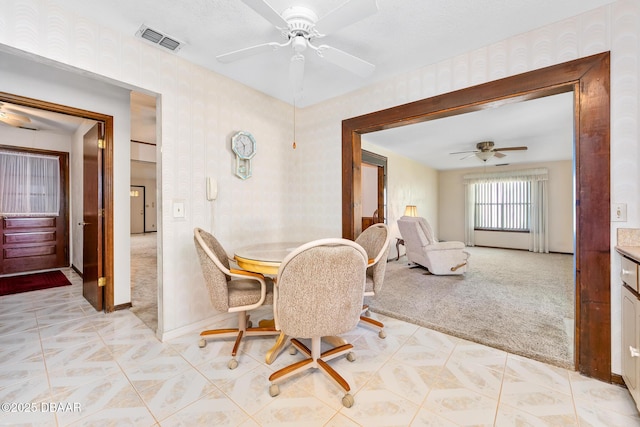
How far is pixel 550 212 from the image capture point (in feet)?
22.3

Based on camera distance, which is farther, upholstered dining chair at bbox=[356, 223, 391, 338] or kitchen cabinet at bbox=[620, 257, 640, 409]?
upholstered dining chair at bbox=[356, 223, 391, 338]

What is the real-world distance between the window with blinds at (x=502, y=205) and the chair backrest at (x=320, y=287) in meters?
7.82

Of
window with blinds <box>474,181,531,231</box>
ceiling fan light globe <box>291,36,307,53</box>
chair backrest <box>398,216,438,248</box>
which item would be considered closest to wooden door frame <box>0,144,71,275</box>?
ceiling fan light globe <box>291,36,307,53</box>

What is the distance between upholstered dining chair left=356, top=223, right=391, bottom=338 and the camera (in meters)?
2.17

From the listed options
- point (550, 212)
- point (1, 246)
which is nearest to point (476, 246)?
point (550, 212)

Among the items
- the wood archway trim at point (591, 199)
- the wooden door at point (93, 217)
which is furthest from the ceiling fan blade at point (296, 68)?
the wooden door at point (93, 217)

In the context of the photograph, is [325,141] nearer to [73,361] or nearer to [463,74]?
[463,74]

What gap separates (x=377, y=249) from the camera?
2404 mm

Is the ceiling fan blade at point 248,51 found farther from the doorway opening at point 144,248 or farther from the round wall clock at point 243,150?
the doorway opening at point 144,248

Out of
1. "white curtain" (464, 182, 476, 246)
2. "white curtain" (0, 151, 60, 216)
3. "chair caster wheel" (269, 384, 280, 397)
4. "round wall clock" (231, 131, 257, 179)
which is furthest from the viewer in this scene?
"white curtain" (464, 182, 476, 246)

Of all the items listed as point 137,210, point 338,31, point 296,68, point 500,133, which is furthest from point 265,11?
point 137,210

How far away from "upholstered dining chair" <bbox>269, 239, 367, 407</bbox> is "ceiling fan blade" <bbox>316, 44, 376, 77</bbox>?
49.7 inches

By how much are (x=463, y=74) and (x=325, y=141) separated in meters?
1.53

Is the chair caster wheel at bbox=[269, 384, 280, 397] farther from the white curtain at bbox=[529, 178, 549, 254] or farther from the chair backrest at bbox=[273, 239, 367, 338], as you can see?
the white curtain at bbox=[529, 178, 549, 254]
